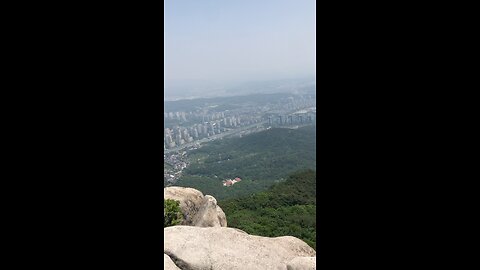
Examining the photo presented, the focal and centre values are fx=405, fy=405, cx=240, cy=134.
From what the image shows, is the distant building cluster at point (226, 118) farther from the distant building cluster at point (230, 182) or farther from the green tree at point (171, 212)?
the green tree at point (171, 212)

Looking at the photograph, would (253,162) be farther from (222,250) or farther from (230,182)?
(222,250)

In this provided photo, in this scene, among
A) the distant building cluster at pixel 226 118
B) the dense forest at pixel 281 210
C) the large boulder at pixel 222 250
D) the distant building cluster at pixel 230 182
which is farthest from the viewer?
the distant building cluster at pixel 226 118

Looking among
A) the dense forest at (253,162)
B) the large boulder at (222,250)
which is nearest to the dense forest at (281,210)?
the dense forest at (253,162)

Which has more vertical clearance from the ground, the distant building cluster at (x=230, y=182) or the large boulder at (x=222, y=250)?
the large boulder at (x=222, y=250)

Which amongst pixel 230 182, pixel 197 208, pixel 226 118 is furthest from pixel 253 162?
pixel 226 118
